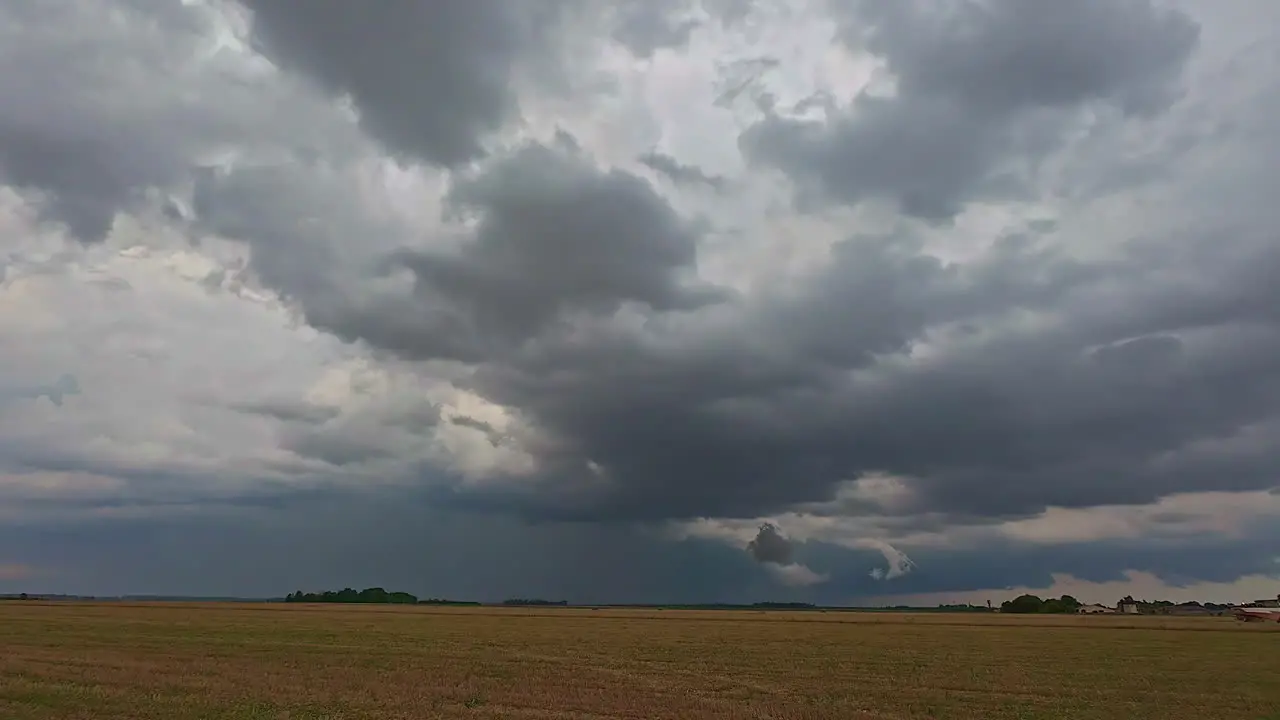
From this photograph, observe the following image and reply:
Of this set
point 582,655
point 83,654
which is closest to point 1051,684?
point 582,655

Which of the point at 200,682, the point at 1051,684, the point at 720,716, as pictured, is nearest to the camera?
the point at 720,716

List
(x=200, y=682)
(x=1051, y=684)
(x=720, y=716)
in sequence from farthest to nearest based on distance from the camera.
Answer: (x=1051, y=684) < (x=200, y=682) < (x=720, y=716)

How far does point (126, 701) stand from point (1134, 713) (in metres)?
33.3

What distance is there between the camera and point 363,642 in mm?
57031

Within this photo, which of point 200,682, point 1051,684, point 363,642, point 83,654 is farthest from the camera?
point 363,642

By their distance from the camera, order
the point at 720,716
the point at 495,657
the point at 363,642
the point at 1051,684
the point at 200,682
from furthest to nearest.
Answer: the point at 363,642
the point at 495,657
the point at 1051,684
the point at 200,682
the point at 720,716

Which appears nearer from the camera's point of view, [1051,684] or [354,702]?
[354,702]

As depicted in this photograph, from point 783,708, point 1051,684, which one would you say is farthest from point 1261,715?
point 783,708

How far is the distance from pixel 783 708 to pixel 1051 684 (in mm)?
16174

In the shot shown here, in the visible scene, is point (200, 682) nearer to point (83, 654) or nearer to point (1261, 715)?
point (83, 654)

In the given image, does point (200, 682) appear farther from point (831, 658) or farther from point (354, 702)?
point (831, 658)

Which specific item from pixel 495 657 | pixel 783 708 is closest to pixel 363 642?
pixel 495 657

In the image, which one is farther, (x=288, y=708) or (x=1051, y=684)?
(x=1051, y=684)

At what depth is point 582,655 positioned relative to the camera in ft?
160
